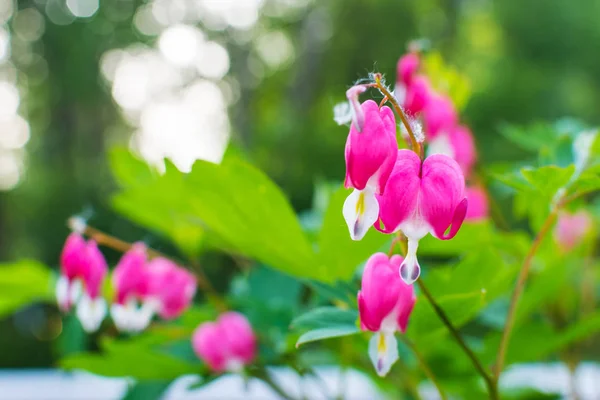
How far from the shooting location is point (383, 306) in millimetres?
454

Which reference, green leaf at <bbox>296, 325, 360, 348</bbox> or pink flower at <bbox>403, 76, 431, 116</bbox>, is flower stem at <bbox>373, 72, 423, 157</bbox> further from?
pink flower at <bbox>403, 76, 431, 116</bbox>

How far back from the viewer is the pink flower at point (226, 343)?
0.73 metres

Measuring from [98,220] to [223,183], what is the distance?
5523mm

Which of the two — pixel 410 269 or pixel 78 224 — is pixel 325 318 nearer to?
pixel 410 269

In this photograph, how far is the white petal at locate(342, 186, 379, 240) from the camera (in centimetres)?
39

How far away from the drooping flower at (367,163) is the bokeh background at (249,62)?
7.22 meters

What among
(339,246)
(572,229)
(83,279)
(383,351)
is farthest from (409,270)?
(572,229)

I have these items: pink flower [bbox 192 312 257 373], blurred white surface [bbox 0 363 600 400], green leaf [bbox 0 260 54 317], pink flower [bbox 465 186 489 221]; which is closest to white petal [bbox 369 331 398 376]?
pink flower [bbox 192 312 257 373]

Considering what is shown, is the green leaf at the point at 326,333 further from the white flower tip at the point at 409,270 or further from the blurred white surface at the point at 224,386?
the blurred white surface at the point at 224,386

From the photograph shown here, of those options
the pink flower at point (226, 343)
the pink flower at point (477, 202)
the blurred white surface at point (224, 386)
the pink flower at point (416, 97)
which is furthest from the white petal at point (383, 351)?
the blurred white surface at point (224, 386)

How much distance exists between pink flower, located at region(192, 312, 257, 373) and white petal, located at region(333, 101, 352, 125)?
420 mm

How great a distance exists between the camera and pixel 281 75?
Answer: 507 inches

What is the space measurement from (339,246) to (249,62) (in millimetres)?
10933

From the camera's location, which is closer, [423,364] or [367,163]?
[367,163]
